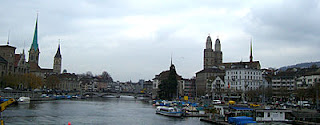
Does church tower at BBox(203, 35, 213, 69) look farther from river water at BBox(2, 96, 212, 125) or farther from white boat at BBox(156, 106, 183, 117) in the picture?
white boat at BBox(156, 106, 183, 117)

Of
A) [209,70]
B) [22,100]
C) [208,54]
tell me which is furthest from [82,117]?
[208,54]

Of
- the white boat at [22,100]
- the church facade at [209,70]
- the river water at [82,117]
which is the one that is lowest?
the river water at [82,117]

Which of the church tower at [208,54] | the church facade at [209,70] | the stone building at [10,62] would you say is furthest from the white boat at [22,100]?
the church tower at [208,54]

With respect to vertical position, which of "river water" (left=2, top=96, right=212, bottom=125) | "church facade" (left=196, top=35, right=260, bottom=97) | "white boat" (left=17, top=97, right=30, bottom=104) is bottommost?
"river water" (left=2, top=96, right=212, bottom=125)

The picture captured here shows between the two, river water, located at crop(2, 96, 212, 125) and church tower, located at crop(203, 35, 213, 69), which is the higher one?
church tower, located at crop(203, 35, 213, 69)

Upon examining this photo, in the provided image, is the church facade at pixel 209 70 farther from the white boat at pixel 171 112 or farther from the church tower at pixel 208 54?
the white boat at pixel 171 112

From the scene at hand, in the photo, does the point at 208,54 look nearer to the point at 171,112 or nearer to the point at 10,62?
the point at 10,62

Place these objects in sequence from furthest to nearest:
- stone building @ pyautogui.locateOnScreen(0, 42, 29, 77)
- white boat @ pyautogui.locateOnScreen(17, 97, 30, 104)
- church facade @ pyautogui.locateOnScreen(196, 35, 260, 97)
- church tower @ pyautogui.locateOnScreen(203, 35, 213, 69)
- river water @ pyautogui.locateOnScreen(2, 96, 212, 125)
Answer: church tower @ pyautogui.locateOnScreen(203, 35, 213, 69)
church facade @ pyautogui.locateOnScreen(196, 35, 260, 97)
stone building @ pyautogui.locateOnScreen(0, 42, 29, 77)
white boat @ pyautogui.locateOnScreen(17, 97, 30, 104)
river water @ pyautogui.locateOnScreen(2, 96, 212, 125)

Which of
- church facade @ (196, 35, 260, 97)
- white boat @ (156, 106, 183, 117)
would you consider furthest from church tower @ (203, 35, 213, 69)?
white boat @ (156, 106, 183, 117)

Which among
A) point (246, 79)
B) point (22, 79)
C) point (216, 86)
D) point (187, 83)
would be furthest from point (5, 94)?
point (187, 83)

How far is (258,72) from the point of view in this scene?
10981cm

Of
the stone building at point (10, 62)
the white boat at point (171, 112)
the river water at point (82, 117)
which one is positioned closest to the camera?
the river water at point (82, 117)

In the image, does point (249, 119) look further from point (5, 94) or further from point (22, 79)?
point (22, 79)

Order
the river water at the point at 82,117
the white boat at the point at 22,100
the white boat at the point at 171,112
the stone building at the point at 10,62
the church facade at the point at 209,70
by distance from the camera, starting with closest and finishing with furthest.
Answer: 1. the river water at the point at 82,117
2. the white boat at the point at 171,112
3. the white boat at the point at 22,100
4. the stone building at the point at 10,62
5. the church facade at the point at 209,70
